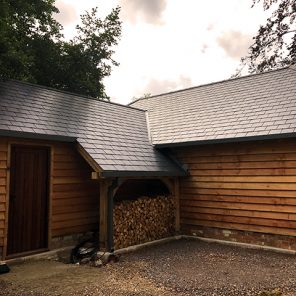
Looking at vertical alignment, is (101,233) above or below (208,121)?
below

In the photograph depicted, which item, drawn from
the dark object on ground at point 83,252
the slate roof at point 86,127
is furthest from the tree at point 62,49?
the dark object on ground at point 83,252

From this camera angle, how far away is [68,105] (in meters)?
10.2

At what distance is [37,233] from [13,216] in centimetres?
79

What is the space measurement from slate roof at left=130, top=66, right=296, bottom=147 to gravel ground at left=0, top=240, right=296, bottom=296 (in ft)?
10.1

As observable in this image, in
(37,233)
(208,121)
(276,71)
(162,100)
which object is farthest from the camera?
(162,100)

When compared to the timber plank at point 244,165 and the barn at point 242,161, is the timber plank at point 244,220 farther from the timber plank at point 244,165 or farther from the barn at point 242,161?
the timber plank at point 244,165

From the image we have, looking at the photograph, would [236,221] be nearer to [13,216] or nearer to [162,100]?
[13,216]

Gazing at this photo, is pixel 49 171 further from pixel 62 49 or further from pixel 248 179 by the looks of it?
→ pixel 62 49

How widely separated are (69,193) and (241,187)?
15.1 feet

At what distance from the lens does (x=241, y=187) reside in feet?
29.4

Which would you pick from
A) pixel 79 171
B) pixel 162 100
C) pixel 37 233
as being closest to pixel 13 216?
pixel 37 233

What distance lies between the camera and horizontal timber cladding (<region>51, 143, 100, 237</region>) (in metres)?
8.12

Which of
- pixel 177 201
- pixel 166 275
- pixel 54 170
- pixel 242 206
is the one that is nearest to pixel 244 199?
pixel 242 206

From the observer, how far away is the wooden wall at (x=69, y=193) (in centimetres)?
802
